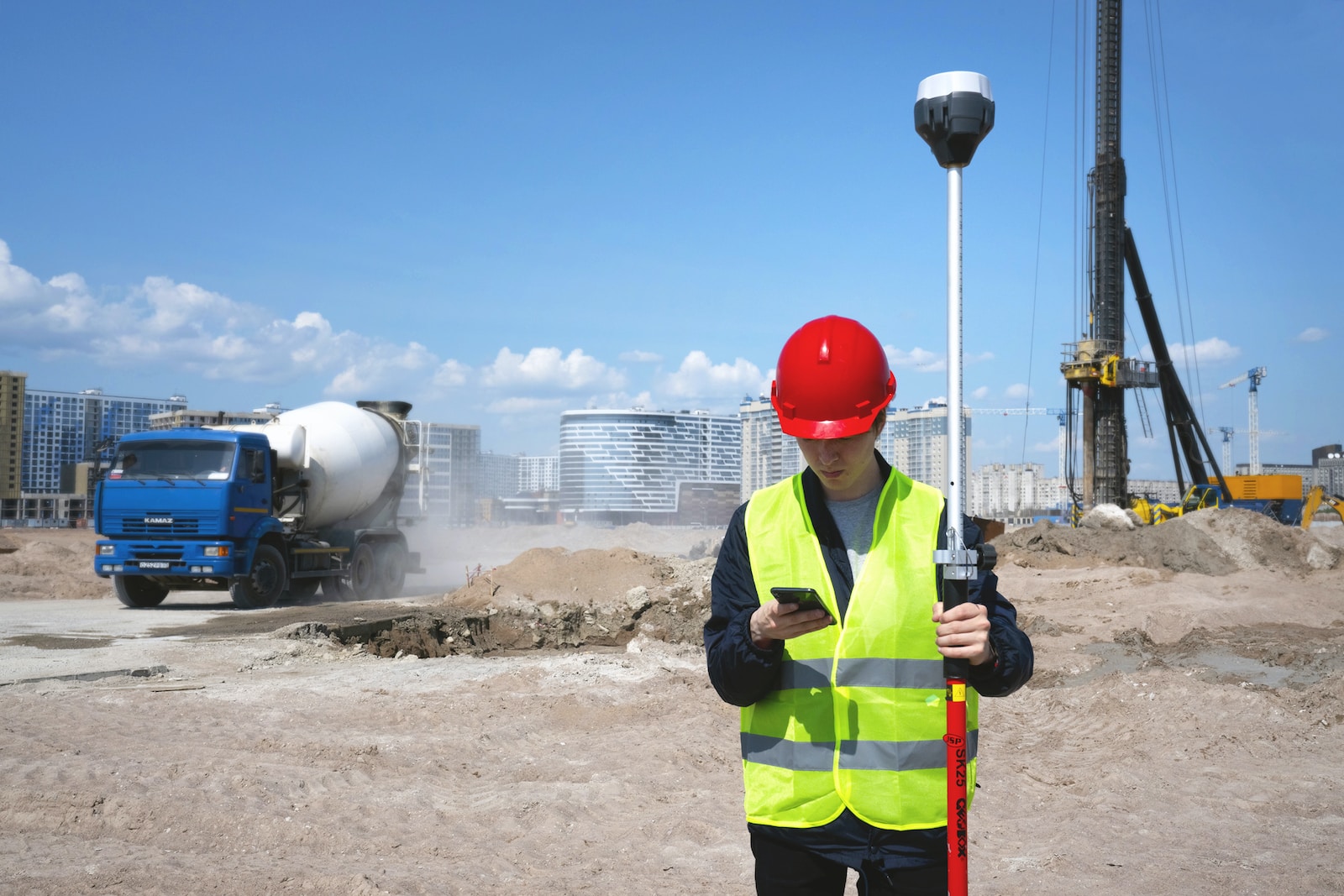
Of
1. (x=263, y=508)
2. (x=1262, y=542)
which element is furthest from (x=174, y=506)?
(x=1262, y=542)

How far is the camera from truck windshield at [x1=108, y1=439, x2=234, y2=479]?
16.2 meters

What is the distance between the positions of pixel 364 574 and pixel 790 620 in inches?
759

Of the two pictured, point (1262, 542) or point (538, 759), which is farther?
point (1262, 542)

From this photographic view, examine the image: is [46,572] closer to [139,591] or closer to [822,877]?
[139,591]

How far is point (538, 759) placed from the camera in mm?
7715

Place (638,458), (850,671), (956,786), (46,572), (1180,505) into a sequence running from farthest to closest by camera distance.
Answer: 1. (638,458)
2. (1180,505)
3. (46,572)
4. (850,671)
5. (956,786)

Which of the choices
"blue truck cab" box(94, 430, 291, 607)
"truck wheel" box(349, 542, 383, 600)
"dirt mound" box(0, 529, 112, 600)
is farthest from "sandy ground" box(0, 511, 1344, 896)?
"dirt mound" box(0, 529, 112, 600)

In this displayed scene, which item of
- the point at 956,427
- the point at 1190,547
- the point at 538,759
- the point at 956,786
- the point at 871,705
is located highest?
the point at 956,427

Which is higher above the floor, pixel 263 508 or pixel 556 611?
pixel 263 508

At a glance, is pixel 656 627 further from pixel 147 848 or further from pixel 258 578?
pixel 147 848

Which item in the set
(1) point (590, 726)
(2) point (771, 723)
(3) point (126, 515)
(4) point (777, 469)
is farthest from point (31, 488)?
(2) point (771, 723)

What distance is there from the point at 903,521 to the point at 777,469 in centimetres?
9821

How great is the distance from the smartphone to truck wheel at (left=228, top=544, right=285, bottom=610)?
16398mm

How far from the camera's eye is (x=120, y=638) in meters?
13.2
